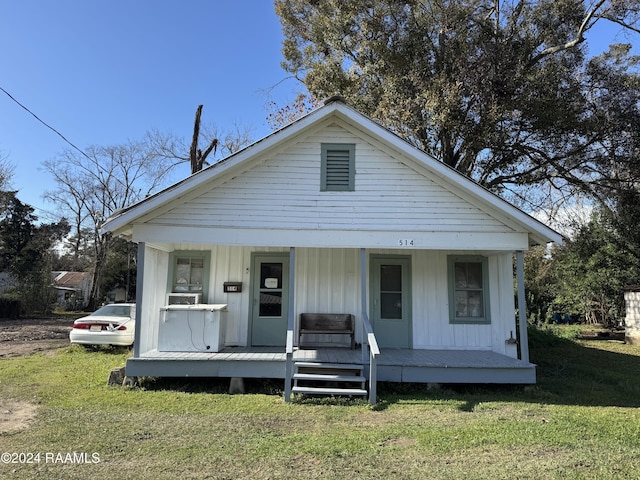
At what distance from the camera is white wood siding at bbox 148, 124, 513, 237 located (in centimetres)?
824

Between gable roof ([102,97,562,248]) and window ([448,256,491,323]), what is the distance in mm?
1484

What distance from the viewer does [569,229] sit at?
15.8m

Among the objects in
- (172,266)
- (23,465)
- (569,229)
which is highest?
(569,229)

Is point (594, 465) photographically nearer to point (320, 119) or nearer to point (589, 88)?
point (320, 119)

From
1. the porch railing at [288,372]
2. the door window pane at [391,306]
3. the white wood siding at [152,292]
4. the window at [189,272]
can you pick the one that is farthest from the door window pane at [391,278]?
the white wood siding at [152,292]

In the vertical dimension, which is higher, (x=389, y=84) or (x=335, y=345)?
(x=389, y=84)

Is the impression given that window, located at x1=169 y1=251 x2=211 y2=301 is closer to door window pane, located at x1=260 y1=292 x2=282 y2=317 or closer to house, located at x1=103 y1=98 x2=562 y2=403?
house, located at x1=103 y1=98 x2=562 y2=403

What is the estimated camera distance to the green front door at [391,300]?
31.2 feet

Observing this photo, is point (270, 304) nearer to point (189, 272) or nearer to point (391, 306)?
point (189, 272)

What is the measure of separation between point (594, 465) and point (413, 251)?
568cm

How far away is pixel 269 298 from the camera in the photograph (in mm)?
9578

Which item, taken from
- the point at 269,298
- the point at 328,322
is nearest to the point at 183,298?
the point at 269,298

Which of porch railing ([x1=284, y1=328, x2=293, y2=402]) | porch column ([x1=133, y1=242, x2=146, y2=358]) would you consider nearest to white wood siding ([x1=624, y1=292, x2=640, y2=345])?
porch railing ([x1=284, y1=328, x2=293, y2=402])

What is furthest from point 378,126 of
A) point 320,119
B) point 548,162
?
point 548,162
